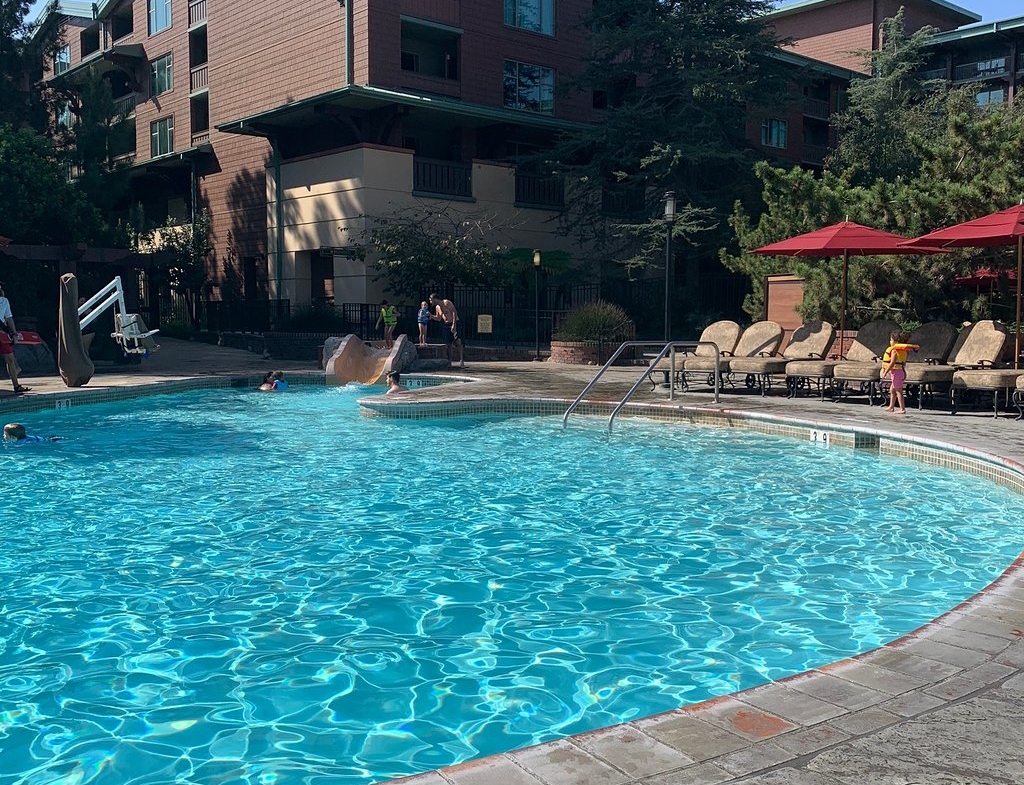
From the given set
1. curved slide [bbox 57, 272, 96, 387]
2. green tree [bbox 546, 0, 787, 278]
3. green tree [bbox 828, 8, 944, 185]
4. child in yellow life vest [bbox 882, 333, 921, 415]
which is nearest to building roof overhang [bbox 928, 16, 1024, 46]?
green tree [bbox 828, 8, 944, 185]

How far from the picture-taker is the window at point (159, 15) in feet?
122

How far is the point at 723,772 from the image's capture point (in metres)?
2.83

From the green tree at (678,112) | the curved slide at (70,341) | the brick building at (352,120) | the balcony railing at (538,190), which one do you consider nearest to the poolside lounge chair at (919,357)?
the green tree at (678,112)

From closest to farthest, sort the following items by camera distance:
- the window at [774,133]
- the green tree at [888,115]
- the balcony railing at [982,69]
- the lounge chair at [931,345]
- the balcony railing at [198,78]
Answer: the lounge chair at [931,345], the green tree at [888,115], the balcony railing at [198,78], the window at [774,133], the balcony railing at [982,69]

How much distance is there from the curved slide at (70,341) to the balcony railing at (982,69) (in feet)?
154

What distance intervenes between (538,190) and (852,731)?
28.9 meters

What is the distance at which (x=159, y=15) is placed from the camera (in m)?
37.7

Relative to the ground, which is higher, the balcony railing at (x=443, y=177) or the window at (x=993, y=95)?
the window at (x=993, y=95)

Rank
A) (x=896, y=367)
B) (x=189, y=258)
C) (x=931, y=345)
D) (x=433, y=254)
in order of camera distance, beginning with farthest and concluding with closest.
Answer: (x=189, y=258) → (x=433, y=254) → (x=931, y=345) → (x=896, y=367)

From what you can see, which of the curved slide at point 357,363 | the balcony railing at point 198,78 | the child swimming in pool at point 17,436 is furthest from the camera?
the balcony railing at point 198,78

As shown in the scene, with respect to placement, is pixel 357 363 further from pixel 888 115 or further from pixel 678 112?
pixel 888 115

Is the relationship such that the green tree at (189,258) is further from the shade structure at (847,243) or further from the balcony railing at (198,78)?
the shade structure at (847,243)

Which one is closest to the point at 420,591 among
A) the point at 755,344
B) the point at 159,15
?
the point at 755,344

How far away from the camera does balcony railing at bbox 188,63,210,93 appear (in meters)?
35.0
